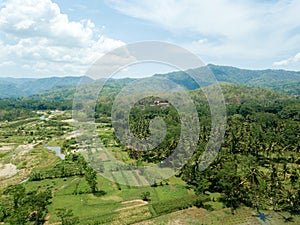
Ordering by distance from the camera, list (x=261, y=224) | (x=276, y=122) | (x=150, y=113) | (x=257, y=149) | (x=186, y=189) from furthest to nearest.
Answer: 1. (x=150, y=113)
2. (x=276, y=122)
3. (x=257, y=149)
4. (x=186, y=189)
5. (x=261, y=224)

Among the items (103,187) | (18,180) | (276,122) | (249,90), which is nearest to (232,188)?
(103,187)

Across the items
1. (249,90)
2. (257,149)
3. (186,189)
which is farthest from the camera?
(249,90)

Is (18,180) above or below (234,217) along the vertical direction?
below

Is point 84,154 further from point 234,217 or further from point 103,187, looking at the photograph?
point 234,217

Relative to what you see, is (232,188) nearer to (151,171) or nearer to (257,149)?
(151,171)

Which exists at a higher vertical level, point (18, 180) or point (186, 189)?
point (186, 189)

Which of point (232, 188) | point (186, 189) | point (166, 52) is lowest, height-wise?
point (186, 189)

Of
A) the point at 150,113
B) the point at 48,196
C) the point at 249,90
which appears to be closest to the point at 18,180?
the point at 48,196

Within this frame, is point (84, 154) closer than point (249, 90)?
Yes

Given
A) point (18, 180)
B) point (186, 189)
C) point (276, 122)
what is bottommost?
point (18, 180)
